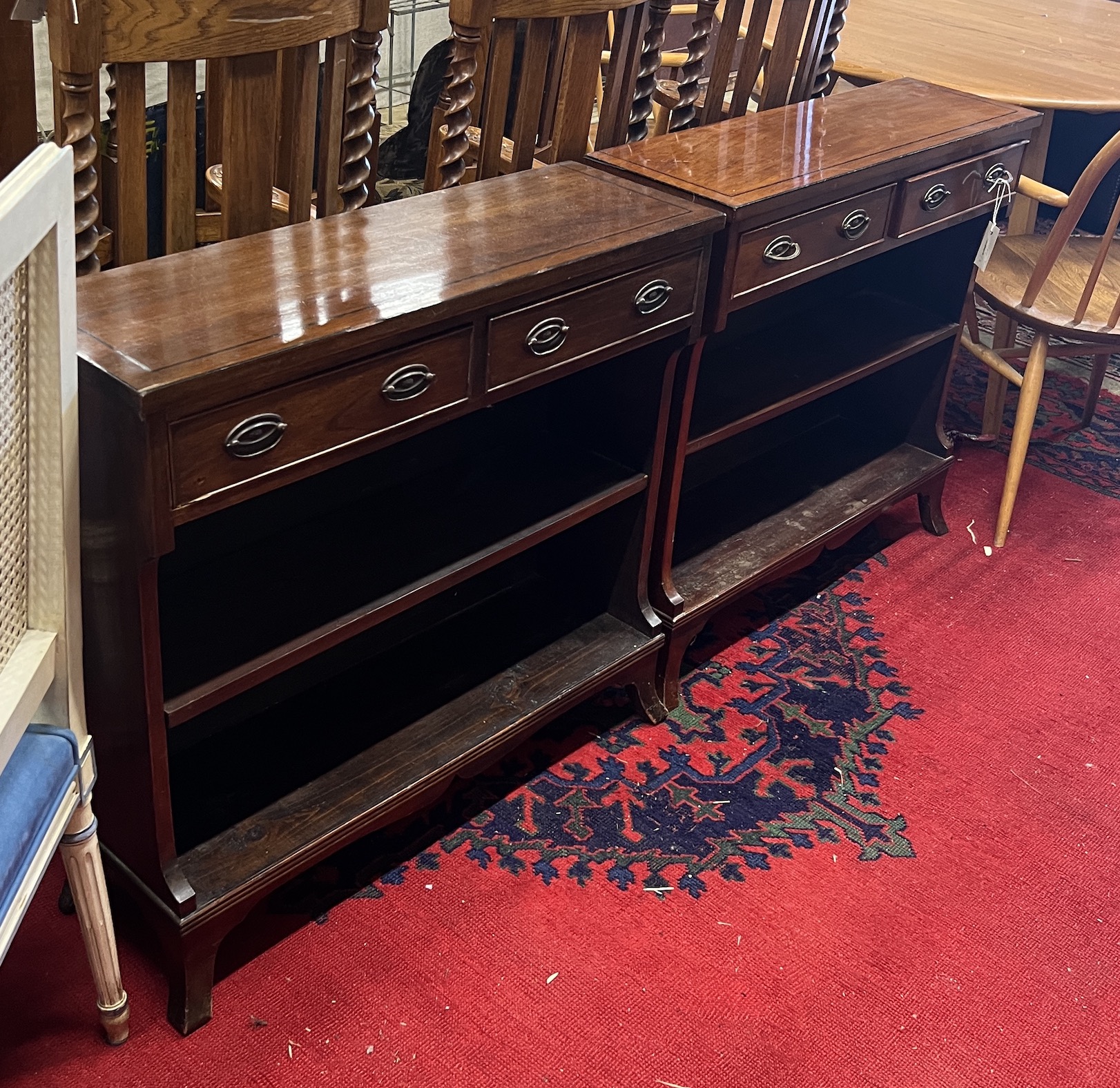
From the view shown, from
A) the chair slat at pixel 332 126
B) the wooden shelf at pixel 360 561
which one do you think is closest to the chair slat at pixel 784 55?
the wooden shelf at pixel 360 561

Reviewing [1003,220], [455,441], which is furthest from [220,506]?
[1003,220]

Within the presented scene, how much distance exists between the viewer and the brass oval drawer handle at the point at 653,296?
1804 mm

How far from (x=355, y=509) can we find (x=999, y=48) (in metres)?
2.43

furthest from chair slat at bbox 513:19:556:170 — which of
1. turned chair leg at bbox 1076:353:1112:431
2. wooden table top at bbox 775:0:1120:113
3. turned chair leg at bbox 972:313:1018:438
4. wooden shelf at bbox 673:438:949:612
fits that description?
turned chair leg at bbox 1076:353:1112:431

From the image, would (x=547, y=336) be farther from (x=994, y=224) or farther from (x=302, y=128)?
(x=994, y=224)

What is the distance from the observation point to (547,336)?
168 centimetres

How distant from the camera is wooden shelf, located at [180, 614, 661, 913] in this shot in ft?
5.50

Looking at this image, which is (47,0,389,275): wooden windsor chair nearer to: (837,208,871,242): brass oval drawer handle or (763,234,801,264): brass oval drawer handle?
(763,234,801,264): brass oval drawer handle

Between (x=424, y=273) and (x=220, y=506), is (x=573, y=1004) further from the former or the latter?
(x=424, y=273)

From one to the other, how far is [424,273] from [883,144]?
1.02 metres

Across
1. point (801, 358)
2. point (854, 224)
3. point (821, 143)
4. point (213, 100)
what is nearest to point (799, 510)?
point (801, 358)

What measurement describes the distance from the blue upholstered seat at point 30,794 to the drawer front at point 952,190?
5.32 feet

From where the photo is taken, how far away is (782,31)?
7.51 feet

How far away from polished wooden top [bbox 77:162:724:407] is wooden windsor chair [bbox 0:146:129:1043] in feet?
0.29
